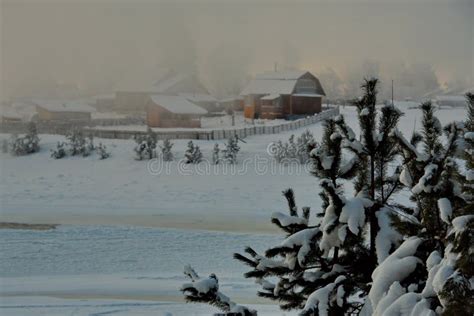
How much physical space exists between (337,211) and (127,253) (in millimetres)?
11296

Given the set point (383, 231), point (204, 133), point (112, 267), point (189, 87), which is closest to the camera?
point (383, 231)

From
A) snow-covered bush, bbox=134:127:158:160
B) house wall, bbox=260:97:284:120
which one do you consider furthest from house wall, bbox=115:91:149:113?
snow-covered bush, bbox=134:127:158:160

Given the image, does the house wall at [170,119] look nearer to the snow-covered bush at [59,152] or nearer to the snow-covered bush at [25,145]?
the snow-covered bush at [25,145]

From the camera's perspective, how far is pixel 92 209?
20.5 metres

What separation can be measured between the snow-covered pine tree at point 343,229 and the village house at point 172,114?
130ft

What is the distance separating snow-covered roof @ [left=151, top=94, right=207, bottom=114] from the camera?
43.2 metres

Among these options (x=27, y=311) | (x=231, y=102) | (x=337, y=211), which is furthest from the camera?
(x=231, y=102)

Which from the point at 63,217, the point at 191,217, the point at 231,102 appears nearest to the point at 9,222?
the point at 63,217

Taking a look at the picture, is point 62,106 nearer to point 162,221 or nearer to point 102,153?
point 102,153

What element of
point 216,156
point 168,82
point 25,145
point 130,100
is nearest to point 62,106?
point 130,100

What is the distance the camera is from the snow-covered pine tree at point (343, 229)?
9.93ft

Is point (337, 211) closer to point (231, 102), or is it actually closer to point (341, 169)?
point (341, 169)

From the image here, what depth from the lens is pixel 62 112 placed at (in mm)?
54500

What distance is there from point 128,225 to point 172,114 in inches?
1066
